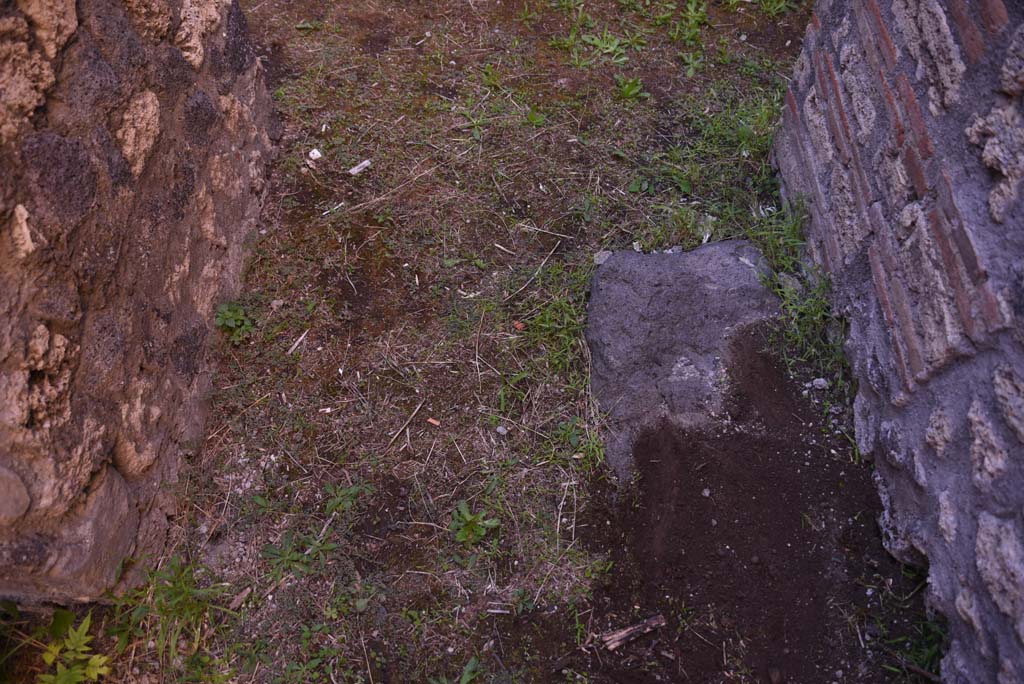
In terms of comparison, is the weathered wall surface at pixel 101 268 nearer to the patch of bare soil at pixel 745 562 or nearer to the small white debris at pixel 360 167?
the small white debris at pixel 360 167

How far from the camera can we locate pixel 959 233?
180 centimetres

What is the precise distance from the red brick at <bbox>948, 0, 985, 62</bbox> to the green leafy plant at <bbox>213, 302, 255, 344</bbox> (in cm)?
230

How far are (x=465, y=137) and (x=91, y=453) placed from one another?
1.94 metres

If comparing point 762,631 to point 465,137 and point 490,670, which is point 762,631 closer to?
point 490,670

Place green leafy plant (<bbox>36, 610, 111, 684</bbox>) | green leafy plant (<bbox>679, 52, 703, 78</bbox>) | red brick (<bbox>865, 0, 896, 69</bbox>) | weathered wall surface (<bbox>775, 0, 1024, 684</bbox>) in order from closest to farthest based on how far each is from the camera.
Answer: weathered wall surface (<bbox>775, 0, 1024, 684</bbox>) → green leafy plant (<bbox>36, 610, 111, 684</bbox>) → red brick (<bbox>865, 0, 896, 69</bbox>) → green leafy plant (<bbox>679, 52, 703, 78</bbox>)

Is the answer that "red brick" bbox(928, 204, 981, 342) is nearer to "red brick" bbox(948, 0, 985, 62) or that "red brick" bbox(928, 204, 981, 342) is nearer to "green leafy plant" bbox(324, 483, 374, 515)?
"red brick" bbox(948, 0, 985, 62)

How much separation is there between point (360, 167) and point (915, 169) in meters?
2.06

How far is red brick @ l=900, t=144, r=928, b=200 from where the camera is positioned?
1.98m

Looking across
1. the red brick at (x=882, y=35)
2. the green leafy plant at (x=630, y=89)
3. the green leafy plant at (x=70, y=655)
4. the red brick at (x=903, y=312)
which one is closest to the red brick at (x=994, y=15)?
the red brick at (x=882, y=35)

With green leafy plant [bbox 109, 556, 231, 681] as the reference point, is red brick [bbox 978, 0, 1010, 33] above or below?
above

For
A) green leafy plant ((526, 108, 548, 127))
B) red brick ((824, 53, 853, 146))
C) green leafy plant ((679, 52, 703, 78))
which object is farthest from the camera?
green leafy plant ((679, 52, 703, 78))

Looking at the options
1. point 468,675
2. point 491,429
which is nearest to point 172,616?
point 468,675

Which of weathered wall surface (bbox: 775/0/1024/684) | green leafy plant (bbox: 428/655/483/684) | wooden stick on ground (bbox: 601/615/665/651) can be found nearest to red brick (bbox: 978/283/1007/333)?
weathered wall surface (bbox: 775/0/1024/684)

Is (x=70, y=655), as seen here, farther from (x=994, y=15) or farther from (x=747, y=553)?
(x=994, y=15)
